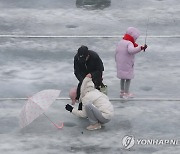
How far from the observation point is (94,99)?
11438mm

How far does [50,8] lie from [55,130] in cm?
839

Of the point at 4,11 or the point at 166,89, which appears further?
the point at 4,11

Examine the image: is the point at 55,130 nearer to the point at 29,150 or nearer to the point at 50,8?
the point at 29,150

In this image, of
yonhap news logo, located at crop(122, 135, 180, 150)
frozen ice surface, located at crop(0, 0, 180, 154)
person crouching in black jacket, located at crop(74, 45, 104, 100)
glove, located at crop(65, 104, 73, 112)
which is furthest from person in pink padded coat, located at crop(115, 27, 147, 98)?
yonhap news logo, located at crop(122, 135, 180, 150)

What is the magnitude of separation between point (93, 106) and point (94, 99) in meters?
0.17

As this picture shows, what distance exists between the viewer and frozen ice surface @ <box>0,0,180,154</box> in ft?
37.0

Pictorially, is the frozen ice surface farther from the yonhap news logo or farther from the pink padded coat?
the pink padded coat

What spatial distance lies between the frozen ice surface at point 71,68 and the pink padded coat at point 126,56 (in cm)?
66

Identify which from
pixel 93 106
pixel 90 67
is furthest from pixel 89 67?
pixel 93 106

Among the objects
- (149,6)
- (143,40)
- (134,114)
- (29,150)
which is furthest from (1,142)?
(149,6)

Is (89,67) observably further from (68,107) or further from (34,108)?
(34,108)

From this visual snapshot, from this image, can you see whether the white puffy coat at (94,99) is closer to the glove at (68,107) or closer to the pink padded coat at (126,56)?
the glove at (68,107)

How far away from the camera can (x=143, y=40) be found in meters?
16.4

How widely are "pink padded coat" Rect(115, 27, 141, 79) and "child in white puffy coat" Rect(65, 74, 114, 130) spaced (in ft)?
3.83
